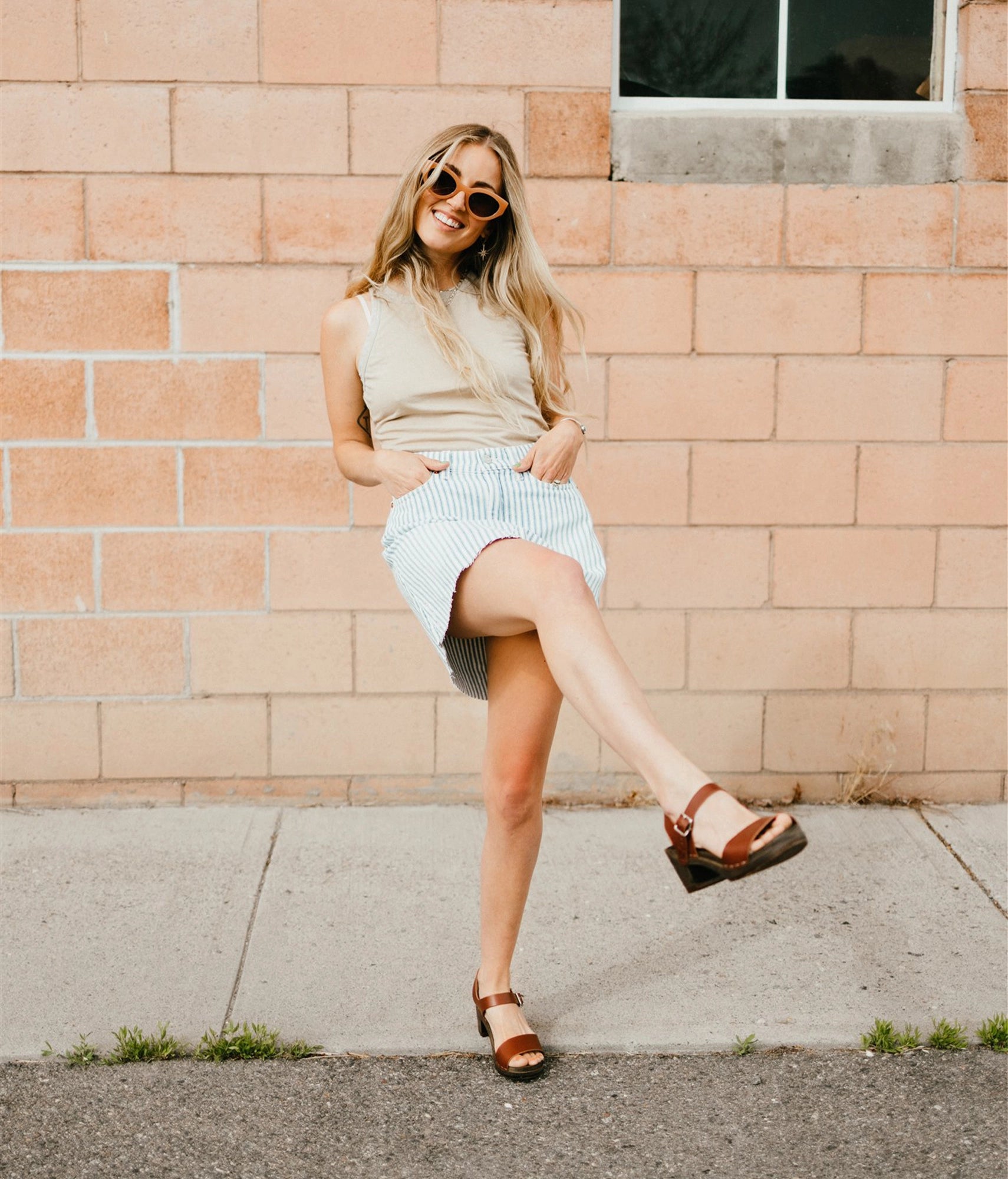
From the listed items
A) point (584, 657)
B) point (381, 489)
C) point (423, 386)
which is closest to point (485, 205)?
point (423, 386)

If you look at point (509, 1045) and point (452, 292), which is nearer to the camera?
point (509, 1045)

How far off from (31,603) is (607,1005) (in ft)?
7.84

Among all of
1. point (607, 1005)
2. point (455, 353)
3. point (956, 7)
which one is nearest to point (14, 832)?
point (607, 1005)

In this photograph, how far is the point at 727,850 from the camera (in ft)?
6.93

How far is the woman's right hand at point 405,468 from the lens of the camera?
2.69 m

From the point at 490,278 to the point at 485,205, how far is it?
23 cm

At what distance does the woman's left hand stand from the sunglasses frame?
49 centimetres

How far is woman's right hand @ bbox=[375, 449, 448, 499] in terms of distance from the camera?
269 cm

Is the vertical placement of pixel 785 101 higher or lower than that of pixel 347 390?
higher

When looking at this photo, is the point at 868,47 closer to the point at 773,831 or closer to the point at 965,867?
the point at 965,867

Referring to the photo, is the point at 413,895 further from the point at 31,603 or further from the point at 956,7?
the point at 956,7

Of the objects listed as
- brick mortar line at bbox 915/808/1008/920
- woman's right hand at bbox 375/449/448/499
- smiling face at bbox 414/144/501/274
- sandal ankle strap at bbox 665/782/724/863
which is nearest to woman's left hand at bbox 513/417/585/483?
woman's right hand at bbox 375/449/448/499

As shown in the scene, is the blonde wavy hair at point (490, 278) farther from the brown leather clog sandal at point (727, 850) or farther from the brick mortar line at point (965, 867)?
the brick mortar line at point (965, 867)

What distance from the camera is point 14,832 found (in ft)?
13.5
